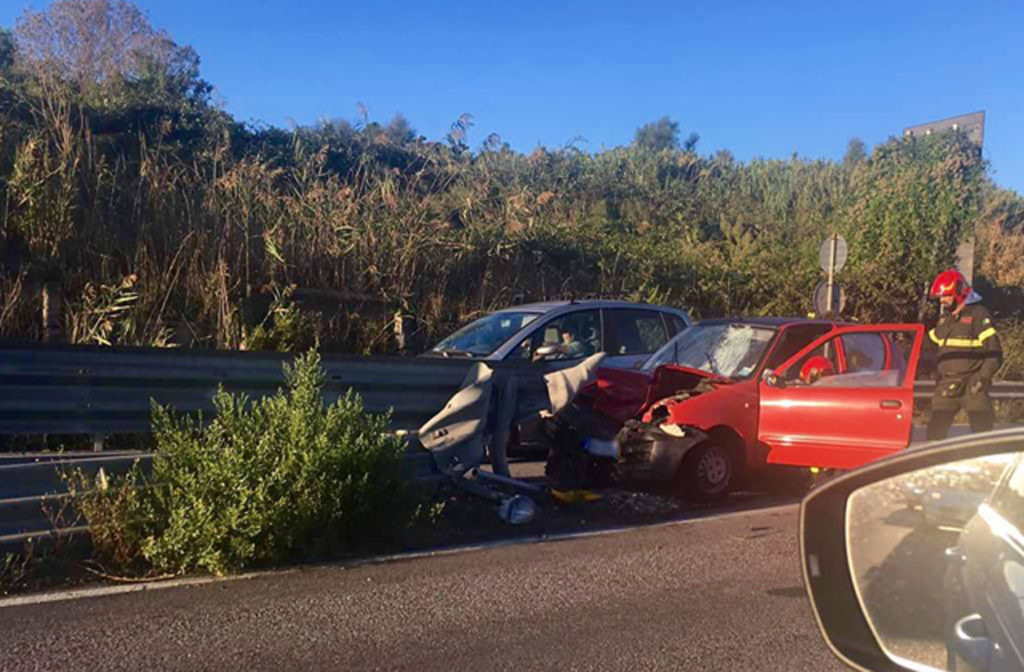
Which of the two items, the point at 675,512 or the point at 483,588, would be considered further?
the point at 675,512

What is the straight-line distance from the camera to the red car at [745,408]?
7.28m

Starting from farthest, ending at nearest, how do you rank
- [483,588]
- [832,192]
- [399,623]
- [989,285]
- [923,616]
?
[832,192], [989,285], [483,588], [399,623], [923,616]

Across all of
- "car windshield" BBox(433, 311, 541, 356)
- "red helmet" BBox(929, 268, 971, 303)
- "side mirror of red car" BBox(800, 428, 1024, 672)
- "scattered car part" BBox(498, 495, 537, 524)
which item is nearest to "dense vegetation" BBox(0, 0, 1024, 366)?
"car windshield" BBox(433, 311, 541, 356)

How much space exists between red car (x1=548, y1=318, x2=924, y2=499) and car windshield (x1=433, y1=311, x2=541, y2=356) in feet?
5.03

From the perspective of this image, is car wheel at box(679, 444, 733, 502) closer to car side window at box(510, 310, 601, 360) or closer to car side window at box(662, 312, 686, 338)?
car side window at box(510, 310, 601, 360)

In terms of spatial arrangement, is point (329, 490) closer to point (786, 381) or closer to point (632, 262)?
point (786, 381)

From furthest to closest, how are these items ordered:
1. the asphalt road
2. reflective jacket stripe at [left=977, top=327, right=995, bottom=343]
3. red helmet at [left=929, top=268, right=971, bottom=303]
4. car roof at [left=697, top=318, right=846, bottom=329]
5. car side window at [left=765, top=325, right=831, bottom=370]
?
1. red helmet at [left=929, top=268, right=971, bottom=303]
2. reflective jacket stripe at [left=977, top=327, right=995, bottom=343]
3. car roof at [left=697, top=318, right=846, bottom=329]
4. car side window at [left=765, top=325, right=831, bottom=370]
5. the asphalt road

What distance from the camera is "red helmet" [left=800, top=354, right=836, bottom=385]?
25.1 ft

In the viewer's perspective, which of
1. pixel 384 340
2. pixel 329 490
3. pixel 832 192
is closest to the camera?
pixel 329 490

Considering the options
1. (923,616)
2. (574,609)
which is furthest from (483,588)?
(923,616)

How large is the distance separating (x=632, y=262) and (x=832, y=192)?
1676 centimetres

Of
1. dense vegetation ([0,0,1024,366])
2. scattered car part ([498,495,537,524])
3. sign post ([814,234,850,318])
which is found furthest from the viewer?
sign post ([814,234,850,318])

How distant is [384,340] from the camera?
13805mm

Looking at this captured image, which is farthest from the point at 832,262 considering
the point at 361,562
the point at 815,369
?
the point at 361,562
